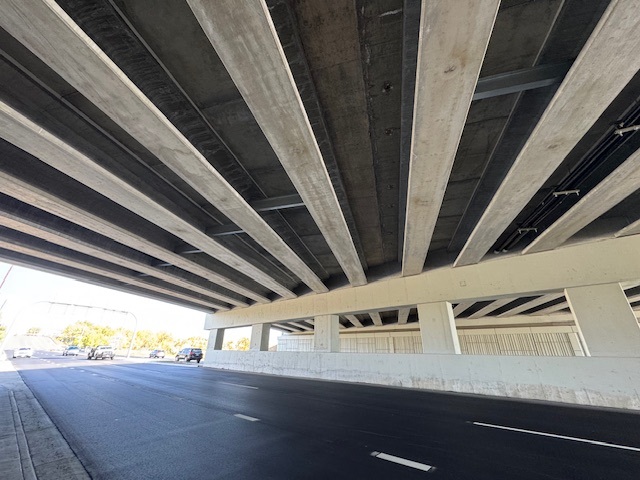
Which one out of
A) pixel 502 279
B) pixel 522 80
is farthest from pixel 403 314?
pixel 522 80

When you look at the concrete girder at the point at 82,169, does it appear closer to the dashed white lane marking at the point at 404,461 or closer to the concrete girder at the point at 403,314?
the dashed white lane marking at the point at 404,461

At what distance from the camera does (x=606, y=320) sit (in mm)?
8852

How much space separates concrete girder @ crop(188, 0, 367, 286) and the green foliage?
261 ft

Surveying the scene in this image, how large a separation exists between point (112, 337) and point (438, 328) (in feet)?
284

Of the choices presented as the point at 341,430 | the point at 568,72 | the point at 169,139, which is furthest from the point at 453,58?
the point at 341,430

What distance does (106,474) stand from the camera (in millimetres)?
3080

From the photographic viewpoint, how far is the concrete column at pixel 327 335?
1630 centimetres

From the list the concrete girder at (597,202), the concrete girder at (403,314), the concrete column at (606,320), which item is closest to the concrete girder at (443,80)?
the concrete girder at (597,202)

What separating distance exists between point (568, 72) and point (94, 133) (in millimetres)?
9245

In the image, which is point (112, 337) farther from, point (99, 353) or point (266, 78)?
point (266, 78)

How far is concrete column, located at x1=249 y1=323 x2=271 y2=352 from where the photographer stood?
2086 centimetres

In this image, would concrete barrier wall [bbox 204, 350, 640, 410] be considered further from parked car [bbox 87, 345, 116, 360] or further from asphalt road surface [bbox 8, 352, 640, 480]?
parked car [bbox 87, 345, 116, 360]

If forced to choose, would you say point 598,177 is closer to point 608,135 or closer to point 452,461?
point 608,135

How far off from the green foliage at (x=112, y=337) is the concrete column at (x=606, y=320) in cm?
8110
